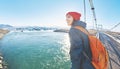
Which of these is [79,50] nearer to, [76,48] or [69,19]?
[76,48]

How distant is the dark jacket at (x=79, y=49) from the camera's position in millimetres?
5191

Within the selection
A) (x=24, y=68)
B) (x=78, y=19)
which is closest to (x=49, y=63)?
(x=24, y=68)

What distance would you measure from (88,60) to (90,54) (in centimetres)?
16

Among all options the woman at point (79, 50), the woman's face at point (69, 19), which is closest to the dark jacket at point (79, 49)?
the woman at point (79, 50)

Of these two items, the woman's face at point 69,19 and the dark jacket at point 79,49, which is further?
the woman's face at point 69,19

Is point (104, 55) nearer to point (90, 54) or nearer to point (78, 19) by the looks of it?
point (90, 54)

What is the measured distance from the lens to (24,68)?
121 ft

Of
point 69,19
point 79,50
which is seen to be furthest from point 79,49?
point 69,19

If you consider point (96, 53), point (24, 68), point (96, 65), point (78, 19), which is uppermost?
point (78, 19)

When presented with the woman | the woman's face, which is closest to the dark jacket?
the woman

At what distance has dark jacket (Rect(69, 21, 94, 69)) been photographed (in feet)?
17.0

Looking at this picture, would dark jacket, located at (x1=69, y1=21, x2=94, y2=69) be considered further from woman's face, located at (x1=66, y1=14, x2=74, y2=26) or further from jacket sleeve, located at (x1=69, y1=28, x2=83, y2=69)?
woman's face, located at (x1=66, y1=14, x2=74, y2=26)

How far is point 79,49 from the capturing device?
5176mm

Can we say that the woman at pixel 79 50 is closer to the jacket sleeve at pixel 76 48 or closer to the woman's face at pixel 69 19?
the jacket sleeve at pixel 76 48
